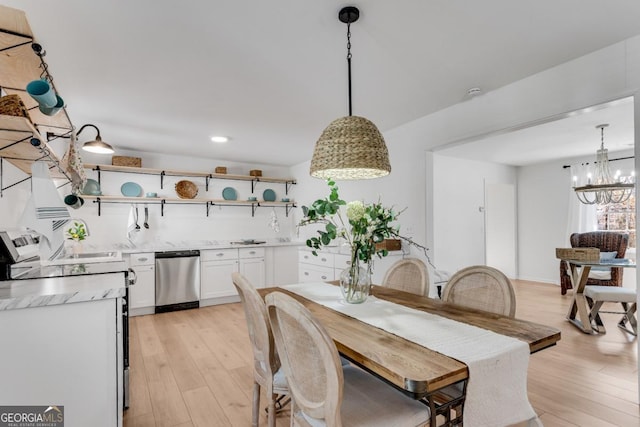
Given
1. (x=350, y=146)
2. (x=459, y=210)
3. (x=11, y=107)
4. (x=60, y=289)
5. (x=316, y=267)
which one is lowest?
(x=316, y=267)

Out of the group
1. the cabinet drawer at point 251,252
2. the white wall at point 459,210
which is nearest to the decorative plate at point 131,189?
the cabinet drawer at point 251,252

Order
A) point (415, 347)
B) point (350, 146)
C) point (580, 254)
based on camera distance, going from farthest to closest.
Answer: point (580, 254) → point (350, 146) → point (415, 347)

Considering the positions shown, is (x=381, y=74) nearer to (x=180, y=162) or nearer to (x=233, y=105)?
(x=233, y=105)

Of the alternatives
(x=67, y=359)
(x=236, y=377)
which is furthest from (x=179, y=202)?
(x=67, y=359)

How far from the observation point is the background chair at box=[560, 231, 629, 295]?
4.46 meters

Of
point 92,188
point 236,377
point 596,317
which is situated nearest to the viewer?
point 236,377

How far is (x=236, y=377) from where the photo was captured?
250 centimetres

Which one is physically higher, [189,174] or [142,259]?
[189,174]

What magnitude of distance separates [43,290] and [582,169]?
7.03 m

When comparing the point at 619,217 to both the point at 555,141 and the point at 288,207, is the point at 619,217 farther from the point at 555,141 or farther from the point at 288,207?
the point at 288,207

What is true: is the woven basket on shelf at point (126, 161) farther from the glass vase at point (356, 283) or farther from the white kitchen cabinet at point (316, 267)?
the glass vase at point (356, 283)

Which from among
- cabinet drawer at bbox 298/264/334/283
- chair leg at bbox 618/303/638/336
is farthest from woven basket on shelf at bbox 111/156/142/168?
chair leg at bbox 618/303/638/336

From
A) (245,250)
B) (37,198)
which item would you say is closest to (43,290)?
(37,198)

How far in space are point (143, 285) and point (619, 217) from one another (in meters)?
7.60
